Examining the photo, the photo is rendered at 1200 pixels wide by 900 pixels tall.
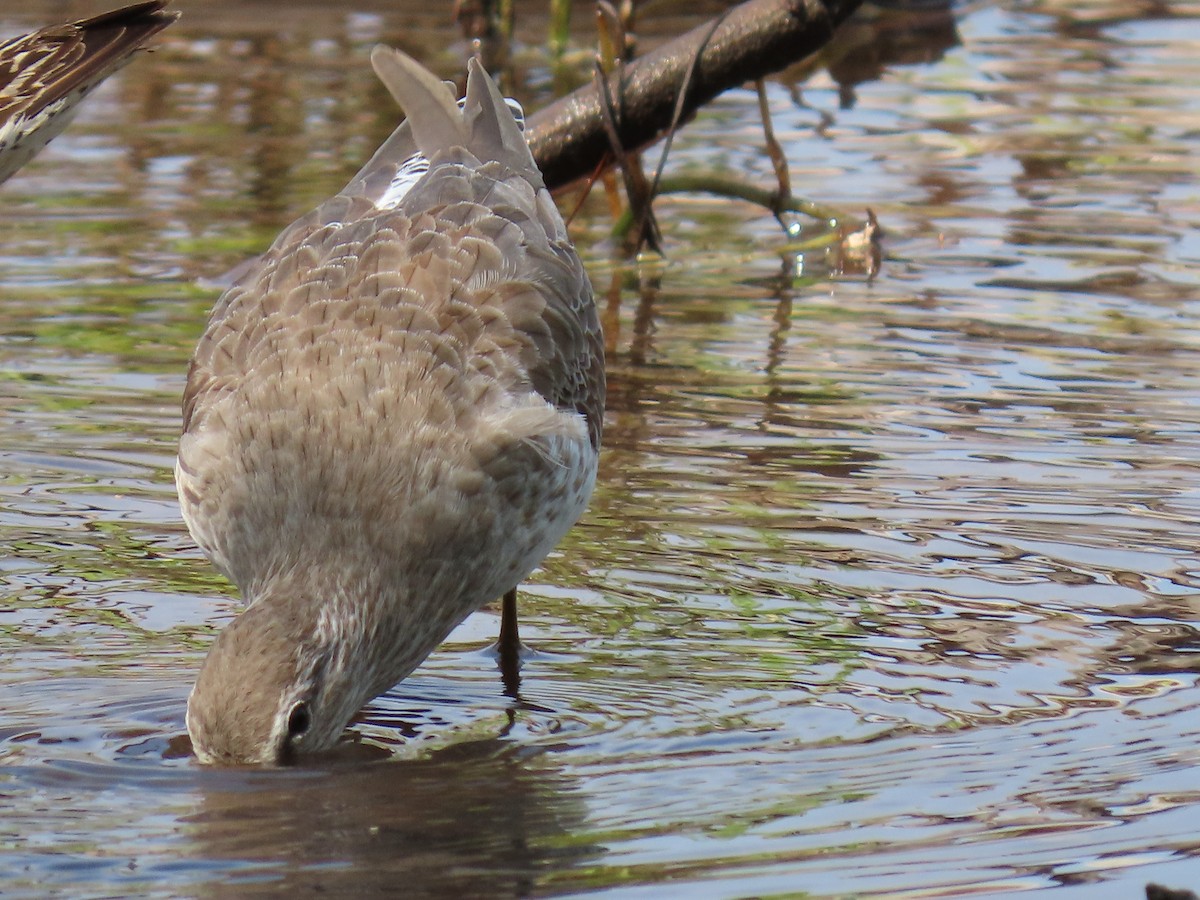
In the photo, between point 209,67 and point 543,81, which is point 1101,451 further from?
point 209,67

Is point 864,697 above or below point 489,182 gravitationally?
below

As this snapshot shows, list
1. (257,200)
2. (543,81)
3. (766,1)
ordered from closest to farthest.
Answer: (766,1)
(257,200)
(543,81)

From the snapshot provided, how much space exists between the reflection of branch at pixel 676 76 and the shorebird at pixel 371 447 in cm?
315

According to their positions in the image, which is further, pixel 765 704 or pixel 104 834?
pixel 765 704

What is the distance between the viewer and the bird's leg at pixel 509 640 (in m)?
5.80

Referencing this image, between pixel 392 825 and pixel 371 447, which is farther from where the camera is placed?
pixel 371 447

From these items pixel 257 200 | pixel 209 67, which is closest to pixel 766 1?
pixel 257 200

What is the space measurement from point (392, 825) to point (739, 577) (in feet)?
6.27

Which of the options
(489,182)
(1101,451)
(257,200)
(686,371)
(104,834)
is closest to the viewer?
Answer: (104,834)

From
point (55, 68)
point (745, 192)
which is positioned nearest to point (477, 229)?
point (55, 68)

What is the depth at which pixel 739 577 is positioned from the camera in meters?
6.31

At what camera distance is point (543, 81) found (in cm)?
1452

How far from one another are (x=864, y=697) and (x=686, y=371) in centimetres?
341

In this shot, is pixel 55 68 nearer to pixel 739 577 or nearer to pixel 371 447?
pixel 371 447
